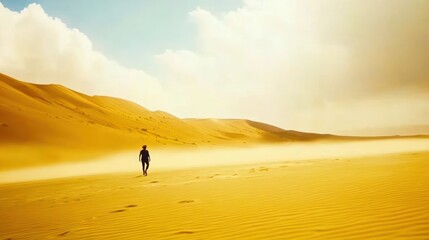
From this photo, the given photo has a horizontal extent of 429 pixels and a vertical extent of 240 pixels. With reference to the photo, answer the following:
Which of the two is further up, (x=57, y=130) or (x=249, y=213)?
(x=57, y=130)

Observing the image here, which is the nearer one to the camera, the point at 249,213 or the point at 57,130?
the point at 249,213

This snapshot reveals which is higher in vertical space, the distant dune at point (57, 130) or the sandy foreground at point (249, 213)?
the distant dune at point (57, 130)

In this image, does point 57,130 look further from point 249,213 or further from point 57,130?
point 249,213

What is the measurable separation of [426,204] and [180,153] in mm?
41937

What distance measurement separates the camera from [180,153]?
1857 inches

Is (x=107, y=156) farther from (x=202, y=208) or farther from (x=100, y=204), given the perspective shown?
(x=202, y=208)

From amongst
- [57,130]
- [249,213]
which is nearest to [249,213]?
[249,213]

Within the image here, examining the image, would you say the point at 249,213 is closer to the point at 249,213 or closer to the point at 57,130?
the point at 249,213

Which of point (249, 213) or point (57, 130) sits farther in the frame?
point (57, 130)

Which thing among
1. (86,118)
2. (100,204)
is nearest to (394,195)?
(100,204)

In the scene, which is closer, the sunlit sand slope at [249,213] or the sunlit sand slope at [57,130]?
the sunlit sand slope at [249,213]

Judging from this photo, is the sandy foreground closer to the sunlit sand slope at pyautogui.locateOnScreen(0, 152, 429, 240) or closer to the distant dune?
the sunlit sand slope at pyautogui.locateOnScreen(0, 152, 429, 240)

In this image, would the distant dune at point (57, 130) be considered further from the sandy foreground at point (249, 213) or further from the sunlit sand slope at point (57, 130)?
the sandy foreground at point (249, 213)

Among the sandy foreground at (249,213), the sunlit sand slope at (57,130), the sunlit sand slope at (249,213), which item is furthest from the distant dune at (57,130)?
the sunlit sand slope at (249,213)
